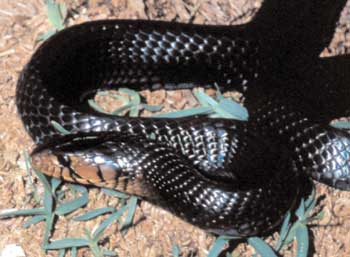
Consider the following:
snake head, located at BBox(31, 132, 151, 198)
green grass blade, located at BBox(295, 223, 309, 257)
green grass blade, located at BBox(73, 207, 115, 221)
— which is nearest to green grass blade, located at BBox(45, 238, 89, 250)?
green grass blade, located at BBox(73, 207, 115, 221)

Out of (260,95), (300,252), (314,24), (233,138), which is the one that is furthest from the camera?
(314,24)

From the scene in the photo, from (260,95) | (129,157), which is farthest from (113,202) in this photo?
(260,95)

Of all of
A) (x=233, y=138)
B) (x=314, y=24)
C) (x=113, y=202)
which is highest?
(x=314, y=24)

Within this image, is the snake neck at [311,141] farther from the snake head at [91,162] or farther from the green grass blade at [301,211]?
the snake head at [91,162]

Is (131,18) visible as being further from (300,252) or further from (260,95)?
(300,252)

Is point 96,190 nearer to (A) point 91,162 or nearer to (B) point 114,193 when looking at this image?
(B) point 114,193

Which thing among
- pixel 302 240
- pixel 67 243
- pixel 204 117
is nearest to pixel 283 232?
pixel 302 240

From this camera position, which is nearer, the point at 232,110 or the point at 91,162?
the point at 91,162
